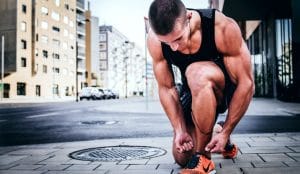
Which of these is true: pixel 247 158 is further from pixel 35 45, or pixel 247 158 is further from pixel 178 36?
pixel 35 45

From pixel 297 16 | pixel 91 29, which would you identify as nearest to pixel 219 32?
pixel 91 29

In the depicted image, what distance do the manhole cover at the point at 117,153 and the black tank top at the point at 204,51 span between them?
125 cm

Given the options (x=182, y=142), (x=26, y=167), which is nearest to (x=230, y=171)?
(x=182, y=142)

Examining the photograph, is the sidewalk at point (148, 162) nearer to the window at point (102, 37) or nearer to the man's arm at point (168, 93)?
the man's arm at point (168, 93)

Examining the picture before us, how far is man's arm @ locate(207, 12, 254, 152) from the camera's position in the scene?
7.22ft

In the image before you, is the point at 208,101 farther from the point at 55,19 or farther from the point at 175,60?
the point at 55,19

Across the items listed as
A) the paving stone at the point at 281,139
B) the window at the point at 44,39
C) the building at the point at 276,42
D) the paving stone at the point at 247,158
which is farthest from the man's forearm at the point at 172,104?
the building at the point at 276,42

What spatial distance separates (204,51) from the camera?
2.26 metres

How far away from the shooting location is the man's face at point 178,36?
183 cm

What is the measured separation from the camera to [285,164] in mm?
2863

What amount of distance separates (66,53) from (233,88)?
410 cm

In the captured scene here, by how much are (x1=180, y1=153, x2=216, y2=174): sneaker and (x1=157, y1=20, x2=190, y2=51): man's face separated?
2.31 ft

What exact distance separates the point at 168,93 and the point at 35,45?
499 centimetres

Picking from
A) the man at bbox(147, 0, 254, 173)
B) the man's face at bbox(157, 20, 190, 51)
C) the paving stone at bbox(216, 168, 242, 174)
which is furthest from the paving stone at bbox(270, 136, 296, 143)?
the man's face at bbox(157, 20, 190, 51)
